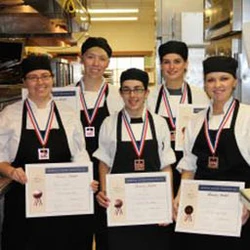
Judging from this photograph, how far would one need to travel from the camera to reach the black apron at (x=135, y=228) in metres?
2.20

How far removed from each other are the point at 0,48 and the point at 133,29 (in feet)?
24.4

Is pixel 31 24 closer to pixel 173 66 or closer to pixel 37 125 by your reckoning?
pixel 173 66

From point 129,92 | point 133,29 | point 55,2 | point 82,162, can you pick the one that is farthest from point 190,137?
point 133,29

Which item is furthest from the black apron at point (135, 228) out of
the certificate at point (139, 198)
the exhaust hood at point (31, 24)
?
the exhaust hood at point (31, 24)

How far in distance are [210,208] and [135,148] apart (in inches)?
18.3

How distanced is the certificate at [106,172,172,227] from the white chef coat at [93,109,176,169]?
16cm

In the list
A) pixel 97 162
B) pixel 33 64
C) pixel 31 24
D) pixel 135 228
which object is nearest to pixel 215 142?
pixel 135 228

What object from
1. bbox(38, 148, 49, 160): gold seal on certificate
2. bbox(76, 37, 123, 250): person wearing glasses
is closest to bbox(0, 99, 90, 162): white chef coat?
bbox(38, 148, 49, 160): gold seal on certificate

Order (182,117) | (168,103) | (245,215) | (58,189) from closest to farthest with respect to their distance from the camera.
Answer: (245,215) < (58,189) < (182,117) < (168,103)

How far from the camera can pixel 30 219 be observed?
2166mm

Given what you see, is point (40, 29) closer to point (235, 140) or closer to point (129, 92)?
point (129, 92)

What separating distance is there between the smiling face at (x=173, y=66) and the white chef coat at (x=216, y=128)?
0.38m

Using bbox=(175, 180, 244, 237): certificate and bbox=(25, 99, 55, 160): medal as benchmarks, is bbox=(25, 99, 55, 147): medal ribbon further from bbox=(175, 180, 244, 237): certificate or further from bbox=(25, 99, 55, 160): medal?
bbox=(175, 180, 244, 237): certificate

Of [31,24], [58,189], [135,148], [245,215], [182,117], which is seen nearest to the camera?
[245,215]
